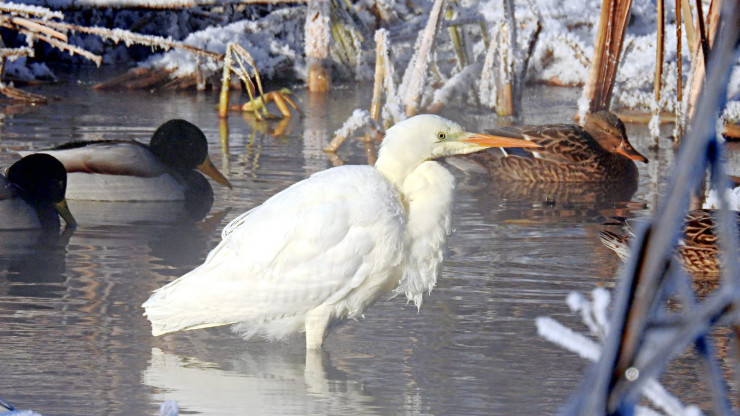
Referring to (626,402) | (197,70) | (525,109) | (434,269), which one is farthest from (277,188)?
(626,402)

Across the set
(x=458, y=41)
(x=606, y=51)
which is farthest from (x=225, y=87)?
(x=606, y=51)

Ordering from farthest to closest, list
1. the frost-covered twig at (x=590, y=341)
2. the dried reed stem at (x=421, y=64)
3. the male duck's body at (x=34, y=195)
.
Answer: the dried reed stem at (x=421, y=64), the male duck's body at (x=34, y=195), the frost-covered twig at (x=590, y=341)

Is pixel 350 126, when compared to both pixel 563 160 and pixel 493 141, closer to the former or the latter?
pixel 563 160

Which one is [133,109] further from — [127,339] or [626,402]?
[626,402]

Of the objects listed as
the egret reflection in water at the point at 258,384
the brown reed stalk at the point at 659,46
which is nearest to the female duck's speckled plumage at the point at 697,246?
the egret reflection in water at the point at 258,384

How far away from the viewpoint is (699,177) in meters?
0.85

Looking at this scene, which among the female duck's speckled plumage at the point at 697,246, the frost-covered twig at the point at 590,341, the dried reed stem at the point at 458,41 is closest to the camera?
the frost-covered twig at the point at 590,341

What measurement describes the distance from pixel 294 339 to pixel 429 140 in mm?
1028

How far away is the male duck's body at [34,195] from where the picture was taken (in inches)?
271

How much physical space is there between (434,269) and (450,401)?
0.58m

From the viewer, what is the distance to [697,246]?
5672mm

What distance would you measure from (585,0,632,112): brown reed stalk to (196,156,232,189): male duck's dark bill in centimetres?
354

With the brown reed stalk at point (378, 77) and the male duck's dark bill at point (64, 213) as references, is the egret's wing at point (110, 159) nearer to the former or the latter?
the male duck's dark bill at point (64, 213)

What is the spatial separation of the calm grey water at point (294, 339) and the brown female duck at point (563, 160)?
0.40m
